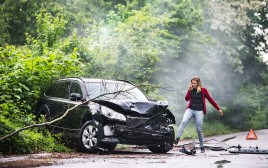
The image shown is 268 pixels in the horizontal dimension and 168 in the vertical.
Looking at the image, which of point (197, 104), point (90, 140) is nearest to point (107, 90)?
point (90, 140)

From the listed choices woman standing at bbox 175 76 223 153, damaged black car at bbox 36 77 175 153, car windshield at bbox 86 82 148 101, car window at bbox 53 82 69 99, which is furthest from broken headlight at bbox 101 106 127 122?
car window at bbox 53 82 69 99

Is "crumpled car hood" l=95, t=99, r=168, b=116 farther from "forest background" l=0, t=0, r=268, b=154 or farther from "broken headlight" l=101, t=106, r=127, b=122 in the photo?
"forest background" l=0, t=0, r=268, b=154

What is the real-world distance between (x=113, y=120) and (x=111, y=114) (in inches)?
5.4

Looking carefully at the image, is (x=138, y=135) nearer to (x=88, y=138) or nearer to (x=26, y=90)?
(x=88, y=138)

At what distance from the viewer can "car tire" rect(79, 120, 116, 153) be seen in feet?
27.8

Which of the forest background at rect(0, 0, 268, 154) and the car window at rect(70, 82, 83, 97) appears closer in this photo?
the car window at rect(70, 82, 83, 97)

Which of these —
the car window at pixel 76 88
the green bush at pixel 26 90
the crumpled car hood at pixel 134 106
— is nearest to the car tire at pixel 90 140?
the crumpled car hood at pixel 134 106

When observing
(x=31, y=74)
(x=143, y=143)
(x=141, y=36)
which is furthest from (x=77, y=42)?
(x=143, y=143)

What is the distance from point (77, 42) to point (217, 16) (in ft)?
47.7

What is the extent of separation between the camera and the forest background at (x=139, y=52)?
1124 centimetres

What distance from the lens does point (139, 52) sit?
54.5 feet

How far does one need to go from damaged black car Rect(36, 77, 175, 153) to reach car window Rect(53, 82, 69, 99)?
32cm

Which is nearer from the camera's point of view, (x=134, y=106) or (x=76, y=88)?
(x=134, y=106)

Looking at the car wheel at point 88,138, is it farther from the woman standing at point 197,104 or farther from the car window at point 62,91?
the woman standing at point 197,104
